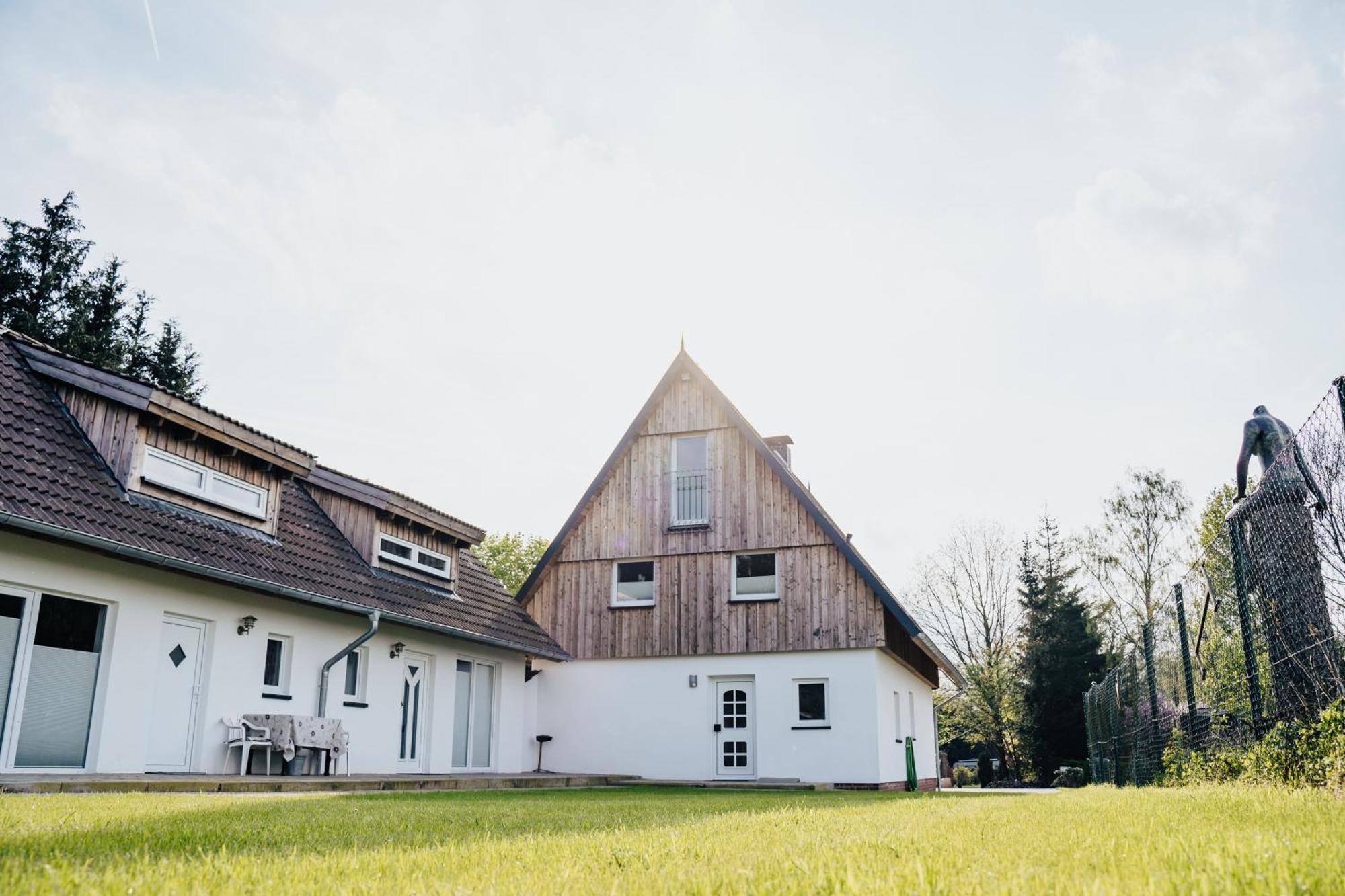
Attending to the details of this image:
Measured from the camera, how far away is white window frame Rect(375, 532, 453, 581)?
54.4 feet

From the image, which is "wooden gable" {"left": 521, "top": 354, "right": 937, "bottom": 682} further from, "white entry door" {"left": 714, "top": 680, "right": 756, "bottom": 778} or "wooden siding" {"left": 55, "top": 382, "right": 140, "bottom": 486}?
"wooden siding" {"left": 55, "top": 382, "right": 140, "bottom": 486}

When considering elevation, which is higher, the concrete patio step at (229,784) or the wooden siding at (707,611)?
the wooden siding at (707,611)

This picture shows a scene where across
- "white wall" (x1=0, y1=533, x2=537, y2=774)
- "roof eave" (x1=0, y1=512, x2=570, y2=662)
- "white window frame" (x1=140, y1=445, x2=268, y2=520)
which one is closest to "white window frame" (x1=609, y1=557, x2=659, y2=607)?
"roof eave" (x1=0, y1=512, x2=570, y2=662)

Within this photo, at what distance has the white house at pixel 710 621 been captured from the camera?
760 inches

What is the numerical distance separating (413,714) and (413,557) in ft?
8.75

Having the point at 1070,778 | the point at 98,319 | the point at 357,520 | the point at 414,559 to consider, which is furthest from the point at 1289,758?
the point at 98,319

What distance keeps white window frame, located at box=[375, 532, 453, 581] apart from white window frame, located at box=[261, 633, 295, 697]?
3.09m

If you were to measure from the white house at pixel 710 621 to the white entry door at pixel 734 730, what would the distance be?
3cm

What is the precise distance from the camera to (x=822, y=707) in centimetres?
1948

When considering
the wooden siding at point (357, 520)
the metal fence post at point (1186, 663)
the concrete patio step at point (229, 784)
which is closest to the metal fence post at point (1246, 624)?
the metal fence post at point (1186, 663)

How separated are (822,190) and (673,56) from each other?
195 centimetres

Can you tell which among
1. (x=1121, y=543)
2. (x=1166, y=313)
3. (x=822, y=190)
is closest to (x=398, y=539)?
(x=822, y=190)

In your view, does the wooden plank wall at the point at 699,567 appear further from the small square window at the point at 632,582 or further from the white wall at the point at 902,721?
the white wall at the point at 902,721

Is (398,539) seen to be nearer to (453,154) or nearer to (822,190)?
(453,154)
